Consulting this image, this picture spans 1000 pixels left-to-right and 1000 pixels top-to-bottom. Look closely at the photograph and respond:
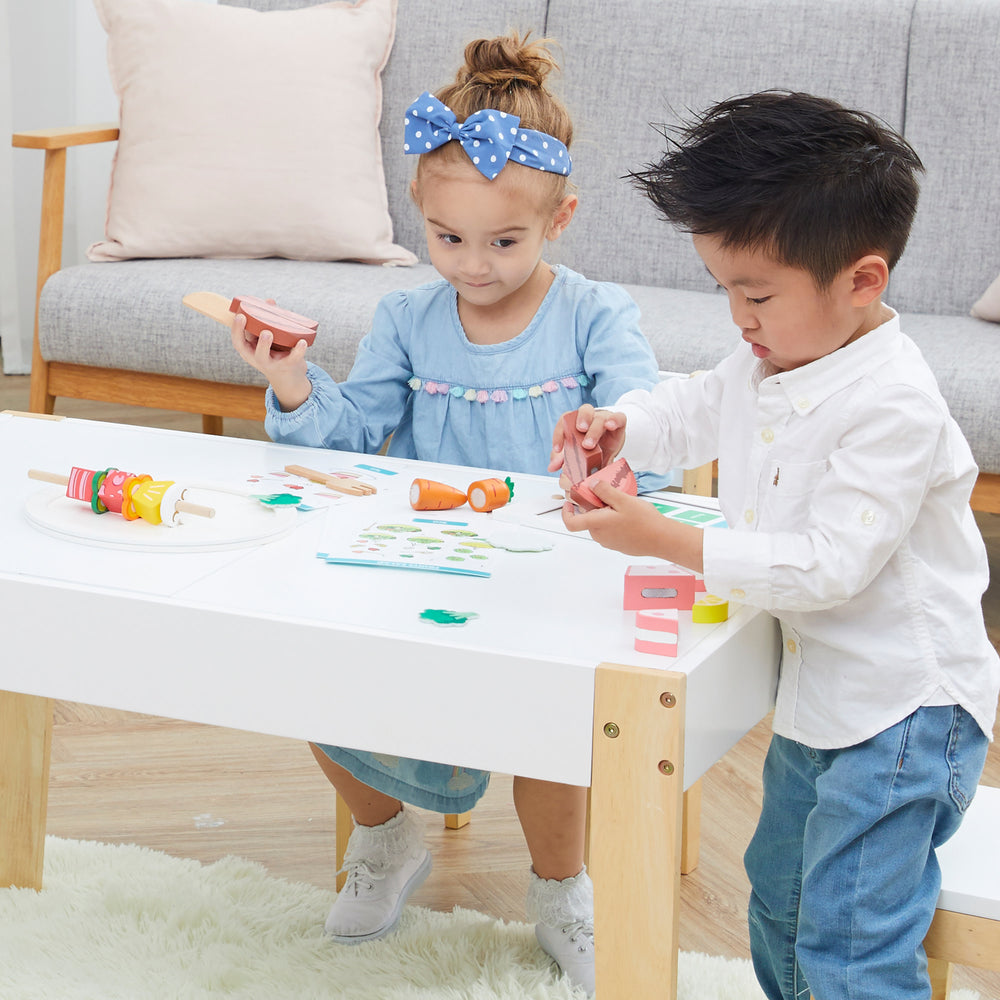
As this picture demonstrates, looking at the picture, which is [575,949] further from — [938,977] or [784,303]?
[784,303]

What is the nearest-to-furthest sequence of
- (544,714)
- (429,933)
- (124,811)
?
(544,714), (429,933), (124,811)

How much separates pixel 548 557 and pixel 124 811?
33.3 inches

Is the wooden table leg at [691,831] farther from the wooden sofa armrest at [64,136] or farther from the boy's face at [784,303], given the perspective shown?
the wooden sofa armrest at [64,136]

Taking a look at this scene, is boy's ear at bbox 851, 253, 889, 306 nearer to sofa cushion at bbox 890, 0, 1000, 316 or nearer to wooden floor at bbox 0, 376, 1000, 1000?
wooden floor at bbox 0, 376, 1000, 1000

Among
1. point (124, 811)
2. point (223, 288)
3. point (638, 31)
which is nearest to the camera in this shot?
point (124, 811)

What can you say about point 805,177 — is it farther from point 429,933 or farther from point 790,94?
Result: point 429,933

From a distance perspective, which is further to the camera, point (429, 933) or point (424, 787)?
point (429, 933)

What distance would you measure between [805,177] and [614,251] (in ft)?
5.72

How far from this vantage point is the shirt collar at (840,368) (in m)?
0.87

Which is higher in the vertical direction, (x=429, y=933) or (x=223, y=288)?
(x=223, y=288)

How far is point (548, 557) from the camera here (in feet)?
3.13

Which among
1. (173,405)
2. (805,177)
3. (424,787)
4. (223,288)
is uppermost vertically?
(805,177)

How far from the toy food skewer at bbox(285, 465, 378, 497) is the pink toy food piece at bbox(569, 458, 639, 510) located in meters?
0.25

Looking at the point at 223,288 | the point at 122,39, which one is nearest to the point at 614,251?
the point at 223,288
